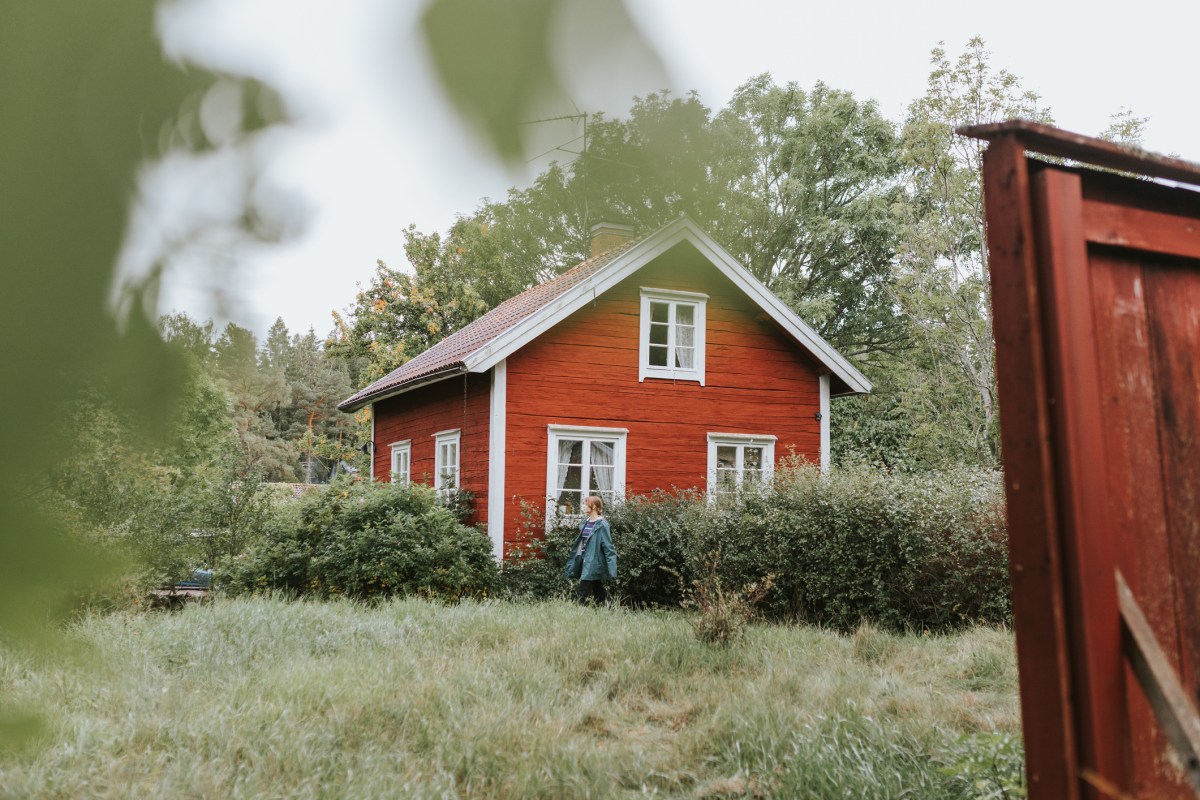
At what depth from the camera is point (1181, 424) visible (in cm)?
202

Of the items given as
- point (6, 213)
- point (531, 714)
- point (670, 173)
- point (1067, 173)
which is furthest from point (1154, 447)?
point (531, 714)

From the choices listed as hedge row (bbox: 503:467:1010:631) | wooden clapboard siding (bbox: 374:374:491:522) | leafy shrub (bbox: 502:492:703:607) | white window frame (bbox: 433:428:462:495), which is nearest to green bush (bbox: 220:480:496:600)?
leafy shrub (bbox: 502:492:703:607)

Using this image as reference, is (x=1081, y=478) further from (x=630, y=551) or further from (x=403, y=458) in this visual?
(x=403, y=458)

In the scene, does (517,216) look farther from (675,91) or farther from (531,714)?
(531,714)

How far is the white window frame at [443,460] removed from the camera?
12584 millimetres

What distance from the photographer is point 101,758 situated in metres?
3.98

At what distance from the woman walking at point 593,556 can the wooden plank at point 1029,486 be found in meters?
8.48

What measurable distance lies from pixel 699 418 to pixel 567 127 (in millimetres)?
12716

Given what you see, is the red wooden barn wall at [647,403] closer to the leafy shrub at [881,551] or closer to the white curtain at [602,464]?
the white curtain at [602,464]

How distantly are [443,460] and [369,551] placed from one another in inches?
121

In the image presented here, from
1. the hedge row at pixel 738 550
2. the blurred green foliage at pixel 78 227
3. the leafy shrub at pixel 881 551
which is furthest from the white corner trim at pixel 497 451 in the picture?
the blurred green foliage at pixel 78 227

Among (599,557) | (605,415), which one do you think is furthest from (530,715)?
(605,415)

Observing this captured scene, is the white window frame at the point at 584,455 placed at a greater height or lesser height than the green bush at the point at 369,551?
greater

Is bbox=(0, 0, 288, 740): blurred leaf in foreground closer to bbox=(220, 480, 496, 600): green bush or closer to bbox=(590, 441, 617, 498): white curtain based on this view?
bbox=(220, 480, 496, 600): green bush
